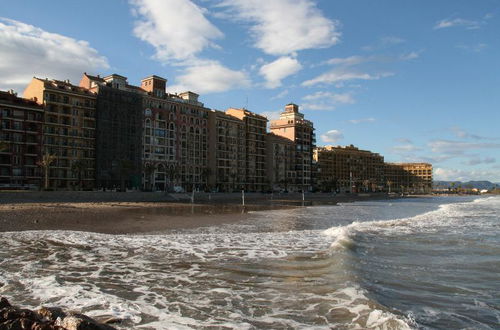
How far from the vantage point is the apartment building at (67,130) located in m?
82.9

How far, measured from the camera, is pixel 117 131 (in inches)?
3679

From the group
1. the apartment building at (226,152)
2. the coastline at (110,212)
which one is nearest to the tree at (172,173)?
the coastline at (110,212)

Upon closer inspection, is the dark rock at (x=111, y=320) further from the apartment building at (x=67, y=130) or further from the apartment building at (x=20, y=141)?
the apartment building at (x=67, y=130)

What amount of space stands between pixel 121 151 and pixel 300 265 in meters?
86.3

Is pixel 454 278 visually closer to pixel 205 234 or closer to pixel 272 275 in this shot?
pixel 272 275

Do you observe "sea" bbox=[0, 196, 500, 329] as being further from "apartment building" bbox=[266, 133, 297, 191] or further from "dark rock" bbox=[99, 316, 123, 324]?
"apartment building" bbox=[266, 133, 297, 191]

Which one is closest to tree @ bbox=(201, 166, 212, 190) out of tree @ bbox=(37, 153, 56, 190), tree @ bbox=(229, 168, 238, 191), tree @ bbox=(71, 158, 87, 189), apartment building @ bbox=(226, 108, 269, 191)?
tree @ bbox=(229, 168, 238, 191)

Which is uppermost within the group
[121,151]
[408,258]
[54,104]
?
[54,104]

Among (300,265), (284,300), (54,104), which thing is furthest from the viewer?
(54,104)

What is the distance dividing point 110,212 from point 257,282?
111 ft

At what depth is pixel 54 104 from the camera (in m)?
83.9

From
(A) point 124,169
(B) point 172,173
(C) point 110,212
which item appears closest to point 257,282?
(C) point 110,212

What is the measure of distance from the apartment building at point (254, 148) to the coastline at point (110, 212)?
42.5 meters

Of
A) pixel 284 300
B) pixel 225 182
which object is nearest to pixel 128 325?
pixel 284 300
